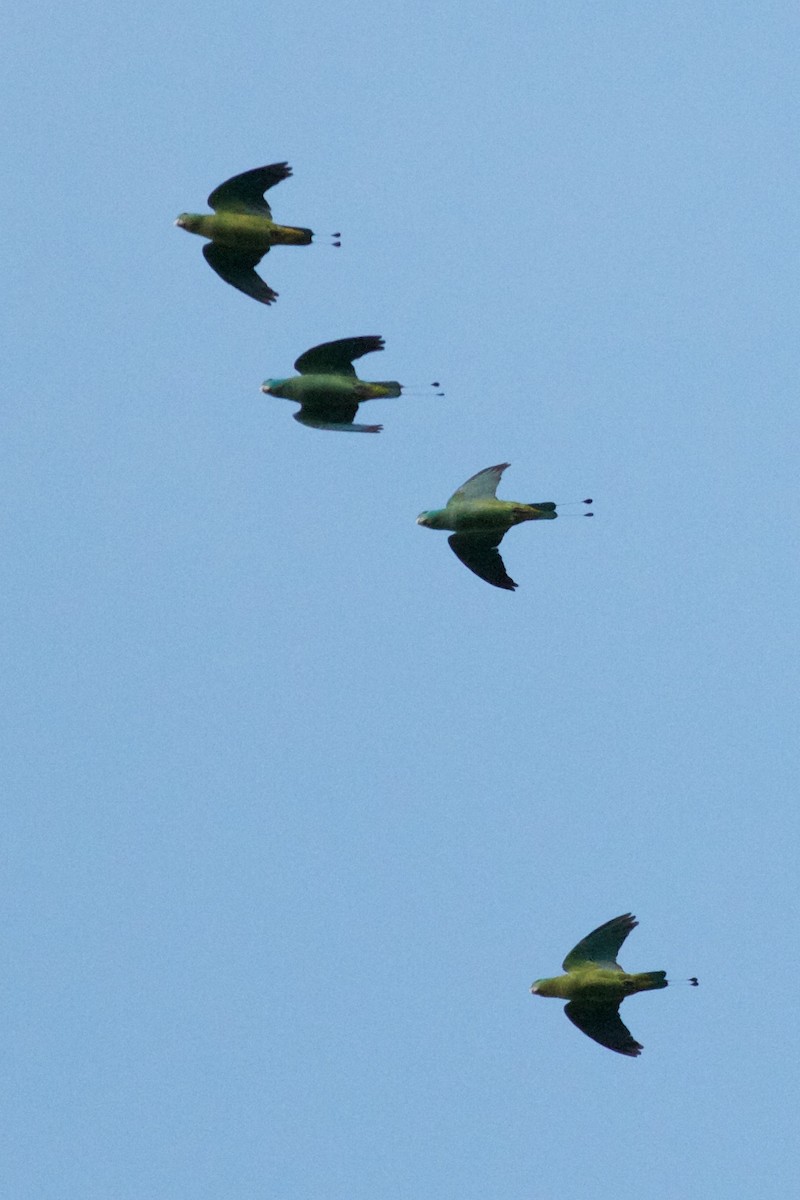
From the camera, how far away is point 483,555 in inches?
1029

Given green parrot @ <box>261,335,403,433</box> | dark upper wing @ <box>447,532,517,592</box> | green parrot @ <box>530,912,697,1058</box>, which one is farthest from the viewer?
dark upper wing @ <box>447,532,517,592</box>

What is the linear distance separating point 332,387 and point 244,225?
2581 millimetres

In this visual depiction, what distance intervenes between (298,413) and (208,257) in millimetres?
2556

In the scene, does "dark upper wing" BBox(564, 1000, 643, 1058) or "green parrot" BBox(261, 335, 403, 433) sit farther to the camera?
"green parrot" BBox(261, 335, 403, 433)

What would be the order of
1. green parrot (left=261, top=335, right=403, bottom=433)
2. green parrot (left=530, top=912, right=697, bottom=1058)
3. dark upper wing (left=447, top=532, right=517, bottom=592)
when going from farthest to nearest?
1. dark upper wing (left=447, top=532, right=517, bottom=592)
2. green parrot (left=261, top=335, right=403, bottom=433)
3. green parrot (left=530, top=912, right=697, bottom=1058)

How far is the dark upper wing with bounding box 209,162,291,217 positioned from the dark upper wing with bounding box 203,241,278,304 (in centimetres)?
57

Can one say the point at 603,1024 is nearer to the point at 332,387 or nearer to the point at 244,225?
the point at 332,387

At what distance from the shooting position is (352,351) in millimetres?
25531

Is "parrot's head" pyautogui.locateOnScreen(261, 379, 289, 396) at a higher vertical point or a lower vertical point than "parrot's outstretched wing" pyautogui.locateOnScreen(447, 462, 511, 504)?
higher

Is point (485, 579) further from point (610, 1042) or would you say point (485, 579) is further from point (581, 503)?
point (610, 1042)

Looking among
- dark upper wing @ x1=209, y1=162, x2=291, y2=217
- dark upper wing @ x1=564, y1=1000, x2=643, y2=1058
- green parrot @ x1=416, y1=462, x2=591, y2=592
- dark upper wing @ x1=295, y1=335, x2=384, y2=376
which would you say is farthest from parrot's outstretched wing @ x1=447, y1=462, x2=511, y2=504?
dark upper wing @ x1=564, y1=1000, x2=643, y2=1058

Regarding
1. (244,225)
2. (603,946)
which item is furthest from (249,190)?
(603,946)

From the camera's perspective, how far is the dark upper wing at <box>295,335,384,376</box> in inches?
1000

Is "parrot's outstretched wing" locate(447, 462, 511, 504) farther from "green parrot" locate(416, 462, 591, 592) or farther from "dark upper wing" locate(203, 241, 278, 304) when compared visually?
"dark upper wing" locate(203, 241, 278, 304)
